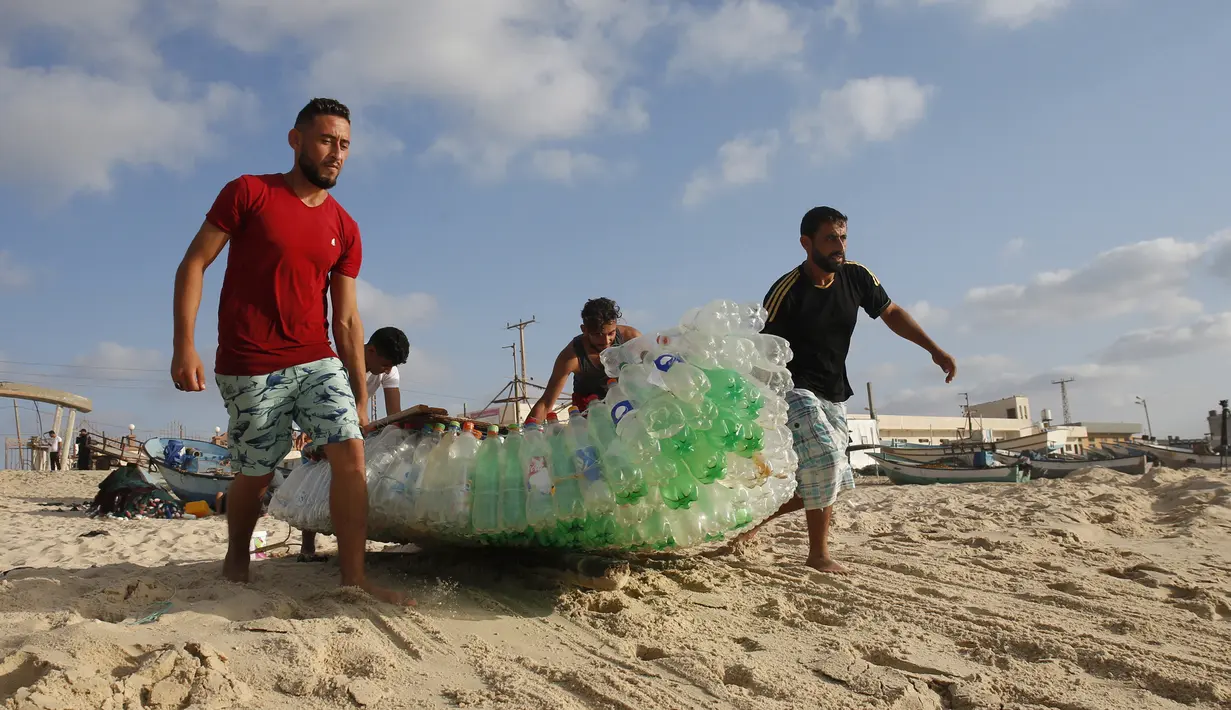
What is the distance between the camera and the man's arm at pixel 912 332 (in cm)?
479

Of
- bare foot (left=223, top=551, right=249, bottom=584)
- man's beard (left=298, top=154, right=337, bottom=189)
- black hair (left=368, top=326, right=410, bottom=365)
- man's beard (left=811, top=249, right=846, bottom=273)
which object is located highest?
man's beard (left=298, top=154, right=337, bottom=189)

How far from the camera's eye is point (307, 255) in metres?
3.16

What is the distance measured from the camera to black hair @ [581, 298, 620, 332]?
4.65 m

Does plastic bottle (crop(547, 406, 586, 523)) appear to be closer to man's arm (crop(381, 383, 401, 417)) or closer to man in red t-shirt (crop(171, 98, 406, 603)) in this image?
man in red t-shirt (crop(171, 98, 406, 603))

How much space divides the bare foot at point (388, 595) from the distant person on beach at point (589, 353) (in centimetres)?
175

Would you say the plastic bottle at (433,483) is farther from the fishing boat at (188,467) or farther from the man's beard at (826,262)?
the fishing boat at (188,467)

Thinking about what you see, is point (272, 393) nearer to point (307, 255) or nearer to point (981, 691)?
point (307, 255)

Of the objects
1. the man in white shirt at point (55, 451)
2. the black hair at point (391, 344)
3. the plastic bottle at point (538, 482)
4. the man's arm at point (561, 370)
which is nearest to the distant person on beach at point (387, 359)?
the black hair at point (391, 344)

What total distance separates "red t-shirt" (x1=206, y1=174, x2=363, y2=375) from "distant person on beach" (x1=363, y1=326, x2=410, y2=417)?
5.52 ft

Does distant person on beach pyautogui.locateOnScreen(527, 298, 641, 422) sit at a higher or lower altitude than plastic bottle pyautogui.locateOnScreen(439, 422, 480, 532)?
higher

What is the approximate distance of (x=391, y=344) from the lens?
4895 mm

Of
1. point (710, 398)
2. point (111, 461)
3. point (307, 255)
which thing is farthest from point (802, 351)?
point (111, 461)

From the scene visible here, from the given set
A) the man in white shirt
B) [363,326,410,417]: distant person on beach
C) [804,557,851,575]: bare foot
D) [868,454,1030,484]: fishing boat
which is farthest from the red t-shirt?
the man in white shirt

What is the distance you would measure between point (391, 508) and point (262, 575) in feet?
2.42
